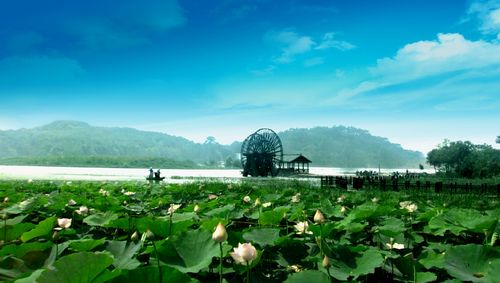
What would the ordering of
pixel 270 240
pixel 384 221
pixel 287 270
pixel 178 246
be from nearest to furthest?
pixel 178 246, pixel 287 270, pixel 270 240, pixel 384 221

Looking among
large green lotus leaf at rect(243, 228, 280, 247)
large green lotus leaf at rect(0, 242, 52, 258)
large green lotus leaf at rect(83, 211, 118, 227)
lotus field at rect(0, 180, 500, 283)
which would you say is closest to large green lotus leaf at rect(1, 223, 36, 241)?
lotus field at rect(0, 180, 500, 283)

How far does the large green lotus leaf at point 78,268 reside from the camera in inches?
38.6

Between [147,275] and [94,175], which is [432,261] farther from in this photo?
[94,175]

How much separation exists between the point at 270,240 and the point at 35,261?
3.28ft

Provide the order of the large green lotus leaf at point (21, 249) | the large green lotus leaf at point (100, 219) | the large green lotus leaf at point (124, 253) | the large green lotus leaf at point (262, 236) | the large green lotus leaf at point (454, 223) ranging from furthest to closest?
1. the large green lotus leaf at point (100, 219)
2. the large green lotus leaf at point (454, 223)
3. the large green lotus leaf at point (262, 236)
4. the large green lotus leaf at point (21, 249)
5. the large green lotus leaf at point (124, 253)

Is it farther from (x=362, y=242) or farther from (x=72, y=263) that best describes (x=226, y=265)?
(x=362, y=242)

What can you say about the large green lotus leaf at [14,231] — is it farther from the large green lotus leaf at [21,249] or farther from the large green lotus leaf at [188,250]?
the large green lotus leaf at [188,250]

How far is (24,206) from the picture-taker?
2.90 meters

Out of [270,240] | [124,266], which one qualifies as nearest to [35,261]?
[124,266]

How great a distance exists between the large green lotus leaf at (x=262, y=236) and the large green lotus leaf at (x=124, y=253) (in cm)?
52

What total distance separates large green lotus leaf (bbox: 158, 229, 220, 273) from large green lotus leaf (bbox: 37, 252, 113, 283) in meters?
0.43

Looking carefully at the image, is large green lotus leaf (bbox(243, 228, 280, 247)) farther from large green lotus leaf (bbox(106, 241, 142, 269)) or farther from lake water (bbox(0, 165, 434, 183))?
lake water (bbox(0, 165, 434, 183))

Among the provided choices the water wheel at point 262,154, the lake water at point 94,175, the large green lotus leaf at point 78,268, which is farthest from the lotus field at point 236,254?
the water wheel at point 262,154

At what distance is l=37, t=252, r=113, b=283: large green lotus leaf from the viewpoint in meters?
0.98
